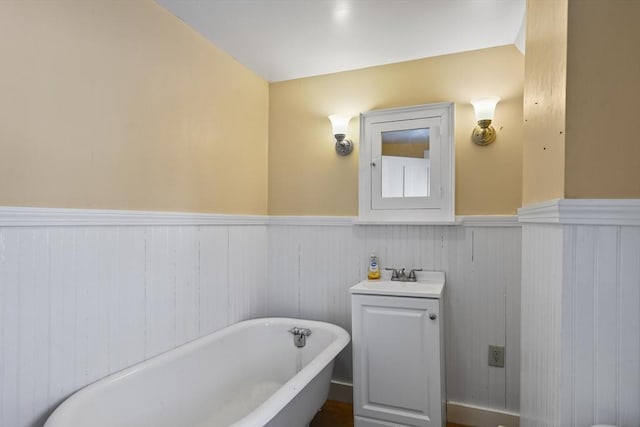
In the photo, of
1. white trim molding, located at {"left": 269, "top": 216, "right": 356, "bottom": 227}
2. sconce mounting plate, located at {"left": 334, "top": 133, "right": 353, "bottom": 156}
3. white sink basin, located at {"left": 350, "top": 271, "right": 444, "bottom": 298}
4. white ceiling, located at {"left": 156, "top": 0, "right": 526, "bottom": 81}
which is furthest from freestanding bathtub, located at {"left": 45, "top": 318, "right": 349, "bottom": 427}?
white ceiling, located at {"left": 156, "top": 0, "right": 526, "bottom": 81}

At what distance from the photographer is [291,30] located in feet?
6.84

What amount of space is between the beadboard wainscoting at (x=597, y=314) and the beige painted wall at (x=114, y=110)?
1.72 metres

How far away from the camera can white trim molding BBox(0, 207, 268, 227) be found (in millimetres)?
1236

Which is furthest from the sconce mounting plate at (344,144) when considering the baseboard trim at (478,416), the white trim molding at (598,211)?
the baseboard trim at (478,416)

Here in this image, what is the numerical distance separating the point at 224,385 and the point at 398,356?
1001mm

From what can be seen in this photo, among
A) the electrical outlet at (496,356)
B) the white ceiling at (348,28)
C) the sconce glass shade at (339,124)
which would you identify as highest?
the white ceiling at (348,28)

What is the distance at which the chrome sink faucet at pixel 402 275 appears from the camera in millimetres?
2363

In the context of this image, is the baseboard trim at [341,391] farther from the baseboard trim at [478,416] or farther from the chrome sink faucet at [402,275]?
the chrome sink faucet at [402,275]

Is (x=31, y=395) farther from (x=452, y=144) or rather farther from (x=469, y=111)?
(x=469, y=111)

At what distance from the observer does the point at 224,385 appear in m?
2.04

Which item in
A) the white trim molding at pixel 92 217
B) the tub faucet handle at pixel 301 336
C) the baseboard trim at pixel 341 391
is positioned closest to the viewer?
the white trim molding at pixel 92 217

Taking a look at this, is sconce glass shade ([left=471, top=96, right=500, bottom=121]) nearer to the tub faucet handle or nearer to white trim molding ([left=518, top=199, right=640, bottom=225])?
white trim molding ([left=518, top=199, right=640, bottom=225])

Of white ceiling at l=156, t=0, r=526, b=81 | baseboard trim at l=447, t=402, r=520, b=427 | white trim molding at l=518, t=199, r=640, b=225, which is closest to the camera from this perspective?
white trim molding at l=518, t=199, r=640, b=225

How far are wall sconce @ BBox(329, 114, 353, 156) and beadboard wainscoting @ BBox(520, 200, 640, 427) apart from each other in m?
1.70
